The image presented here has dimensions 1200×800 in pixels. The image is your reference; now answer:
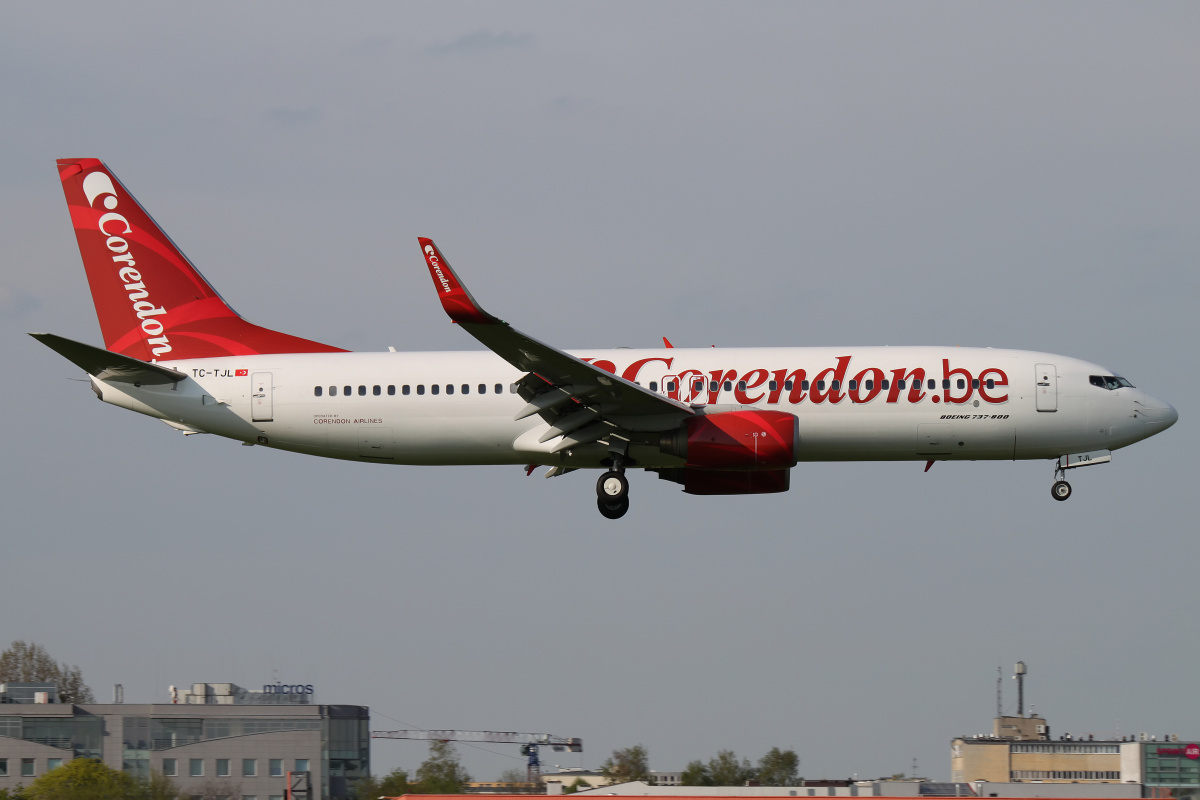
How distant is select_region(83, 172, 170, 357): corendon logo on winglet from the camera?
41.3 m

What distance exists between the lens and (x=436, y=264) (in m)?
32.1

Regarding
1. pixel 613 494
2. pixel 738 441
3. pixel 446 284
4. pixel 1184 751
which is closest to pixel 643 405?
pixel 738 441

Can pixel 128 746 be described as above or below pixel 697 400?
below

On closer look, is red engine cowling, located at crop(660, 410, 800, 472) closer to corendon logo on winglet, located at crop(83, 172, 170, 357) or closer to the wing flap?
the wing flap

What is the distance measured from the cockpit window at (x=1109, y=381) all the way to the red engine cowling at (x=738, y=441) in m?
8.51

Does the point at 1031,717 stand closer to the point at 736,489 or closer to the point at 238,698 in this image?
the point at 238,698

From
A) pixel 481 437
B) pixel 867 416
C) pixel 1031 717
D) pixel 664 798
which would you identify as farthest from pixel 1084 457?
pixel 1031 717

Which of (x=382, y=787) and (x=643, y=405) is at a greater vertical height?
(x=643, y=405)

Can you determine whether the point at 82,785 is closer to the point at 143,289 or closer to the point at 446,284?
the point at 143,289

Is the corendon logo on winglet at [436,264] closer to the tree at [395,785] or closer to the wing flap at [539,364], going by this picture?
the wing flap at [539,364]

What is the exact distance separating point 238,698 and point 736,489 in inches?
2376

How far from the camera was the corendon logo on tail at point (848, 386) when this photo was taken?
36.8m

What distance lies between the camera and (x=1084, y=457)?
3838 centimetres

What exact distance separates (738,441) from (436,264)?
9042 millimetres
